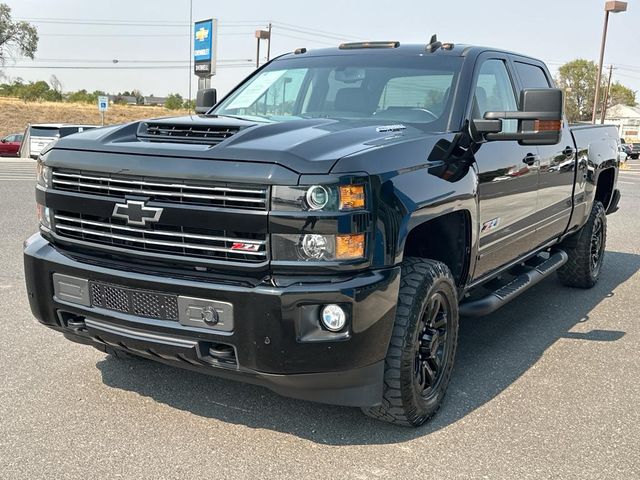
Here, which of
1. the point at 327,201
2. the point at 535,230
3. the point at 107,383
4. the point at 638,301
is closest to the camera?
the point at 327,201

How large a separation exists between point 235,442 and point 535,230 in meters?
2.78

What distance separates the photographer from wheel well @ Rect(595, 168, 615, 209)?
6886 mm

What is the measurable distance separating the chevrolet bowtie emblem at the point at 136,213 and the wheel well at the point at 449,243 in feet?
4.56

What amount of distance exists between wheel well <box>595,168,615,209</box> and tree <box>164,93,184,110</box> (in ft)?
230

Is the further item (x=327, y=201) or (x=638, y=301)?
(x=638, y=301)

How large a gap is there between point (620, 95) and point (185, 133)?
101 meters

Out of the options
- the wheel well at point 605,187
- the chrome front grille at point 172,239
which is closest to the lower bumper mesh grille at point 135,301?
the chrome front grille at point 172,239

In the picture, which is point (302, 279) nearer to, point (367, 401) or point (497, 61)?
point (367, 401)

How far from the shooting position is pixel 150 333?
118 inches

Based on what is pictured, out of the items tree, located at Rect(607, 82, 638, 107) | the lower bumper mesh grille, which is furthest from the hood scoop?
tree, located at Rect(607, 82, 638, 107)

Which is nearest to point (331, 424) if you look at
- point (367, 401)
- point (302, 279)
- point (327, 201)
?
point (367, 401)

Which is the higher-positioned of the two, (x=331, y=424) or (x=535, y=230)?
(x=535, y=230)

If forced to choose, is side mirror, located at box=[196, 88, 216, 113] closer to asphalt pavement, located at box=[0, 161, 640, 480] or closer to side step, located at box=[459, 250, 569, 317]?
asphalt pavement, located at box=[0, 161, 640, 480]

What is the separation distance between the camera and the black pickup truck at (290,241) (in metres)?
2.80
